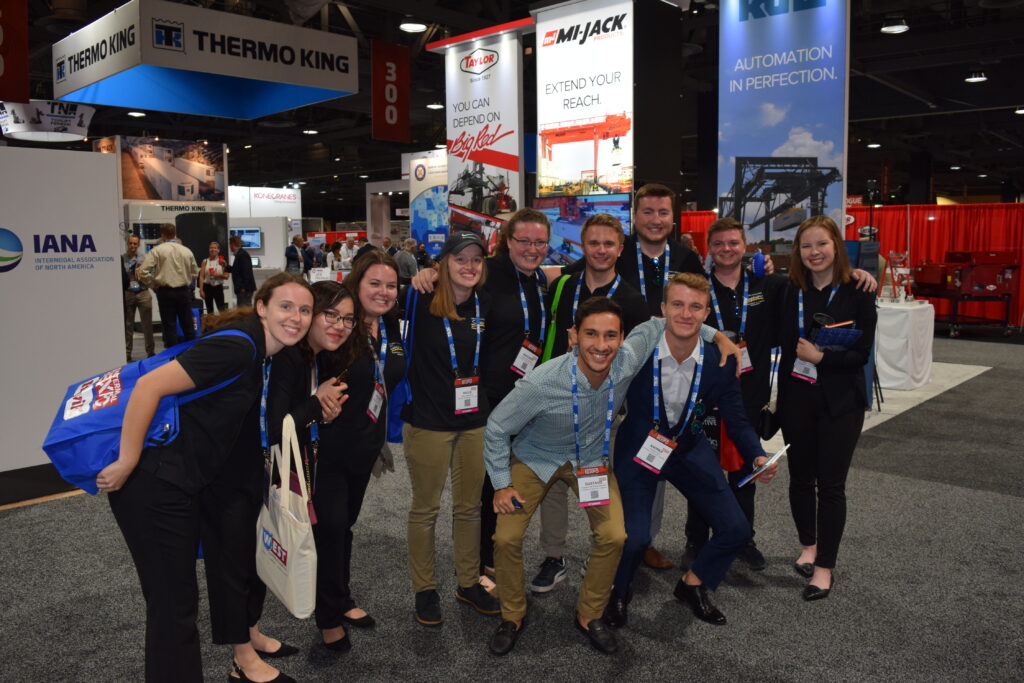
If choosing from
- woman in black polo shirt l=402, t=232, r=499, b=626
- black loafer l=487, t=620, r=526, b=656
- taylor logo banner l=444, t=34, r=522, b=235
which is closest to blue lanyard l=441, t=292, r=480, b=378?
woman in black polo shirt l=402, t=232, r=499, b=626

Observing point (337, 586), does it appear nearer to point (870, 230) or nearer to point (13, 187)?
point (13, 187)

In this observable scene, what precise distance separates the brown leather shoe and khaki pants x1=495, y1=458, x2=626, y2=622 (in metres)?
0.70

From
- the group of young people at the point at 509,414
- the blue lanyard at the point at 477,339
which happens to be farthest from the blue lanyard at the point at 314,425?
the blue lanyard at the point at 477,339

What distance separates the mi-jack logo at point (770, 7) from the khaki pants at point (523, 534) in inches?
159

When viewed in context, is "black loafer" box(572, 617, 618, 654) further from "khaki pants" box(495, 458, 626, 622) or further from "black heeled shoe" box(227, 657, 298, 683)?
"black heeled shoe" box(227, 657, 298, 683)

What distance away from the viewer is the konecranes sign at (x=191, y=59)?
5238 millimetres

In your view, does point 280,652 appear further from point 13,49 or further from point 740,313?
point 13,49

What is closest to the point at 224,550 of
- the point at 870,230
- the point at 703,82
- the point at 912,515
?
the point at 912,515

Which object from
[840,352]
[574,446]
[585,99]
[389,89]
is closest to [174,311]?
[389,89]

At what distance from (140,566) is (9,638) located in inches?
46.9

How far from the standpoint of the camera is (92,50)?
5828mm

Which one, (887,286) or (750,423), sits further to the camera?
(887,286)

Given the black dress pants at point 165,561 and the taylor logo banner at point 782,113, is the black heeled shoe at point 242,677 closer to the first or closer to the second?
the black dress pants at point 165,561

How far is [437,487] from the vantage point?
8.80 ft
